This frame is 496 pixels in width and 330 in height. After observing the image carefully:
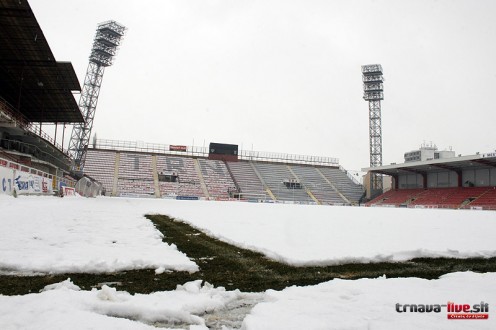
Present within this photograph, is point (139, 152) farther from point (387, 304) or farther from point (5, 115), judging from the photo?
point (387, 304)

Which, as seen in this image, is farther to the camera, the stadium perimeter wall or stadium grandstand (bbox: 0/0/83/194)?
stadium grandstand (bbox: 0/0/83/194)

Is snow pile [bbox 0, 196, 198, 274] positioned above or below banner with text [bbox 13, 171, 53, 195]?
below

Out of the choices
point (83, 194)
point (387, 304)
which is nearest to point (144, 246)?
point (387, 304)

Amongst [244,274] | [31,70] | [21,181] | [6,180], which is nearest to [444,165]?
[21,181]

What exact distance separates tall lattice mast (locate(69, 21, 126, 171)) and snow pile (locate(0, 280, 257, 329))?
6037 centimetres

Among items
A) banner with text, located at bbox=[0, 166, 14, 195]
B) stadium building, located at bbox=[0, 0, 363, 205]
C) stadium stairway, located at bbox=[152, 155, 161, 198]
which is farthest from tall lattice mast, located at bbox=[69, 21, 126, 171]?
banner with text, located at bbox=[0, 166, 14, 195]

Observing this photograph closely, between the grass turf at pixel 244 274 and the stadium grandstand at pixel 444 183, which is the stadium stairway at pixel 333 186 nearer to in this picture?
the stadium grandstand at pixel 444 183

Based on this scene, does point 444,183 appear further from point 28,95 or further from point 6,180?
point 28,95

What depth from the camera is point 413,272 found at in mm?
4133

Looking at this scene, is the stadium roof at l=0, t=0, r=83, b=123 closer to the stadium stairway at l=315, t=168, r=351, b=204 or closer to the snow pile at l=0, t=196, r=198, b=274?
the snow pile at l=0, t=196, r=198, b=274

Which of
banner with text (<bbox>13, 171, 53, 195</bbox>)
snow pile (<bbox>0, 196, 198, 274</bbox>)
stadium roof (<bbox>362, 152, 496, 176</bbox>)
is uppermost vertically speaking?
stadium roof (<bbox>362, 152, 496, 176</bbox>)

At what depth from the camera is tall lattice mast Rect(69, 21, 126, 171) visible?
56.8m

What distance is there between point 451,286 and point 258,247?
3031 millimetres

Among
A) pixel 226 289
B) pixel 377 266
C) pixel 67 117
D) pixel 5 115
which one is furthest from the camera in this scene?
pixel 67 117
